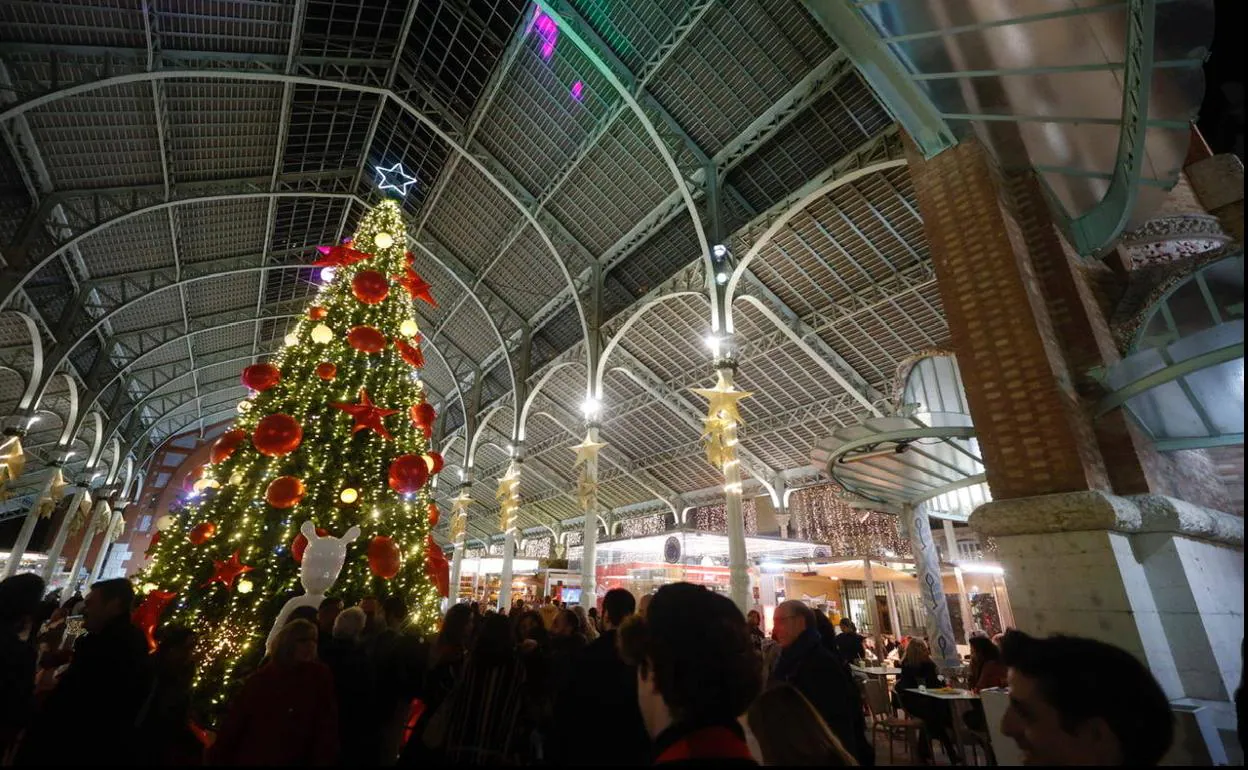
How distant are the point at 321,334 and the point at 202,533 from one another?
2543 millimetres

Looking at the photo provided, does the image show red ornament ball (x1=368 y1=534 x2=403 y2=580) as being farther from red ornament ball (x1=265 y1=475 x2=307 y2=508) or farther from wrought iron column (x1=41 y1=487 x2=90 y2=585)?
wrought iron column (x1=41 y1=487 x2=90 y2=585)

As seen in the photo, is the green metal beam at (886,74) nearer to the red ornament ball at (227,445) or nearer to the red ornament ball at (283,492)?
the red ornament ball at (283,492)

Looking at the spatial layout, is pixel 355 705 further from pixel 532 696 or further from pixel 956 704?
pixel 956 704

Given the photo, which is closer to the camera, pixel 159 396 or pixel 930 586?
pixel 930 586

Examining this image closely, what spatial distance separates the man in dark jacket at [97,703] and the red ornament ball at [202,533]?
348 cm

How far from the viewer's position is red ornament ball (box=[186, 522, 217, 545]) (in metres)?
5.57

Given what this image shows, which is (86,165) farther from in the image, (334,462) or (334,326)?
(334,462)

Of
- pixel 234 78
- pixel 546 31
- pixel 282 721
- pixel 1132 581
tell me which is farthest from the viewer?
pixel 546 31

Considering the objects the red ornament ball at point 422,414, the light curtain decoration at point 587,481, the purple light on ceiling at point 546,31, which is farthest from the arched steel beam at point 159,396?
the red ornament ball at point 422,414

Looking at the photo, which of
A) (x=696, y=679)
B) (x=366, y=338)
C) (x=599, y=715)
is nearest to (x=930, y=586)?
(x=599, y=715)

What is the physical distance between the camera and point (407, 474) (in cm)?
616

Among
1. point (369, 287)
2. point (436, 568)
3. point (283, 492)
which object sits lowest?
point (436, 568)

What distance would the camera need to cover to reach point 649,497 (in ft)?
85.7

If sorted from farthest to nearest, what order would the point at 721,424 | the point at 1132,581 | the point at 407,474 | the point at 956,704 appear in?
1. the point at 721,424
2. the point at 407,474
3. the point at 956,704
4. the point at 1132,581
